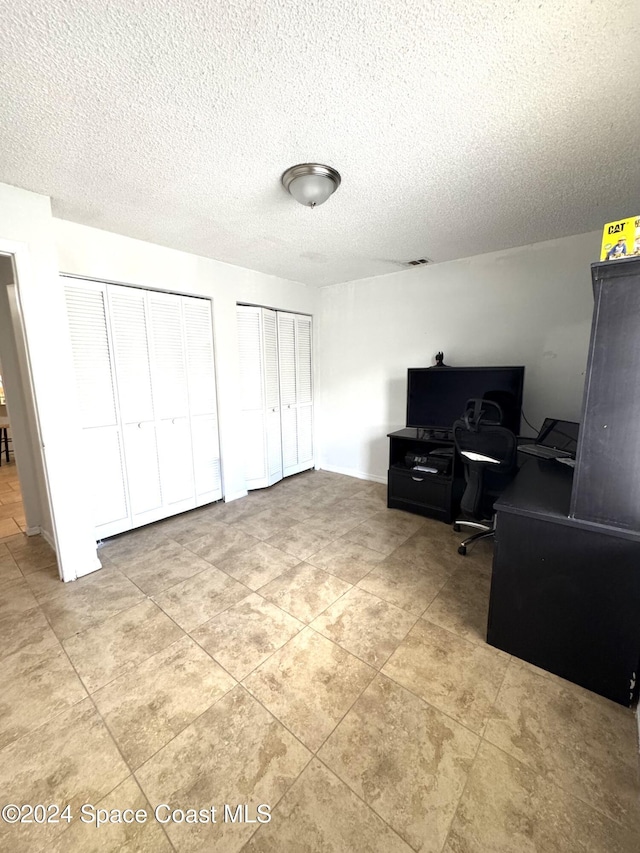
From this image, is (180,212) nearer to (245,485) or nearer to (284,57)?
(284,57)

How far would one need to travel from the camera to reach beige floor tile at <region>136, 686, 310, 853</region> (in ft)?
3.32

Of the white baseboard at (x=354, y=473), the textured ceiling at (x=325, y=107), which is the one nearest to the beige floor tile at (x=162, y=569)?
the white baseboard at (x=354, y=473)

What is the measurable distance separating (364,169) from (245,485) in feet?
10.1

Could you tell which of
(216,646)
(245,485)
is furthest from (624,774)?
(245,485)

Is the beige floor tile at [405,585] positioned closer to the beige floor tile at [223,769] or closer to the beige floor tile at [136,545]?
the beige floor tile at [223,769]

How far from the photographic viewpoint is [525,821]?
102cm

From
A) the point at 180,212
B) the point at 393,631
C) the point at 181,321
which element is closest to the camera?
the point at 393,631

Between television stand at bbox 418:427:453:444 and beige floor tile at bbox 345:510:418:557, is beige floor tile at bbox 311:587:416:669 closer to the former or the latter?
beige floor tile at bbox 345:510:418:557

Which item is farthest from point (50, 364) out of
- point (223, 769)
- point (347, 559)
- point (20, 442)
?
point (347, 559)

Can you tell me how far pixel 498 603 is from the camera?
1623 mm

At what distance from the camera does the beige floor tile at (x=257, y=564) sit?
2254mm

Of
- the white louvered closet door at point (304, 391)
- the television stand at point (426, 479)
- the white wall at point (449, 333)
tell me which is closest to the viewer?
the white wall at point (449, 333)

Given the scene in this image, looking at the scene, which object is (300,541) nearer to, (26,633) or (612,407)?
(26,633)

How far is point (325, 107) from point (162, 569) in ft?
9.25
